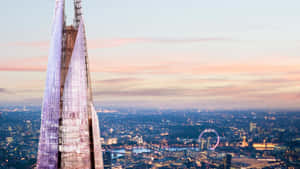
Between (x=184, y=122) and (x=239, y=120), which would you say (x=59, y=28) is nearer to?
(x=184, y=122)

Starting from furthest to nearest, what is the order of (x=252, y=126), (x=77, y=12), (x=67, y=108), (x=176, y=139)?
(x=252, y=126)
(x=176, y=139)
(x=77, y=12)
(x=67, y=108)

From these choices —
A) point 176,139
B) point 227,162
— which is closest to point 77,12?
point 227,162

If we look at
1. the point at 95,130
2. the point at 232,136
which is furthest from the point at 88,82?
Result: the point at 232,136

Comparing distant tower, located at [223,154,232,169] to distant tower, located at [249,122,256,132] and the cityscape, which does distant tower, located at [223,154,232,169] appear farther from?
distant tower, located at [249,122,256,132]

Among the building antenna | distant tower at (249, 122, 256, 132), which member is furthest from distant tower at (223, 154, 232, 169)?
the building antenna

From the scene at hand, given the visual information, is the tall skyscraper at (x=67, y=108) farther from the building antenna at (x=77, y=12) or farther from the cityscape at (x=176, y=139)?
the cityscape at (x=176, y=139)

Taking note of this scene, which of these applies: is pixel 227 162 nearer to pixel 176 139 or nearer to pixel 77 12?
pixel 176 139
